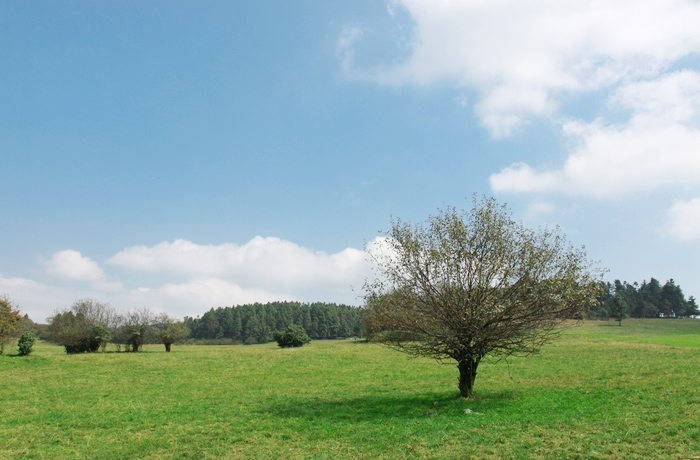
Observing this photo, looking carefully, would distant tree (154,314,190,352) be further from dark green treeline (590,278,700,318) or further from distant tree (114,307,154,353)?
dark green treeline (590,278,700,318)

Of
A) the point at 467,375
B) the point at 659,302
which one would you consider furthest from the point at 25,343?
the point at 659,302

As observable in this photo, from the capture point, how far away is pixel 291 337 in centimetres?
6769

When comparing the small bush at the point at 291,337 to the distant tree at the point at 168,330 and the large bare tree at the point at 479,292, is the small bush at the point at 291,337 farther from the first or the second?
the large bare tree at the point at 479,292

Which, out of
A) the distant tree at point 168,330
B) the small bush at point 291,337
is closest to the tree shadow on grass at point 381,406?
the small bush at point 291,337

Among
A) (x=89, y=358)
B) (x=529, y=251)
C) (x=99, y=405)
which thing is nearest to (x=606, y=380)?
(x=529, y=251)

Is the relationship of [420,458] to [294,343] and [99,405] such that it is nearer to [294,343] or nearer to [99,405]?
[99,405]

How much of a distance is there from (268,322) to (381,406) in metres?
143

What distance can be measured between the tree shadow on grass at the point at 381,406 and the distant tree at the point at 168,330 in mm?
49327

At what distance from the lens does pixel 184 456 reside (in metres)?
13.6

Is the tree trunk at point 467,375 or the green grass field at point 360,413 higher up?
the tree trunk at point 467,375

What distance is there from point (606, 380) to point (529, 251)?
38.3 feet

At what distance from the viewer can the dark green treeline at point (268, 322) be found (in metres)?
151

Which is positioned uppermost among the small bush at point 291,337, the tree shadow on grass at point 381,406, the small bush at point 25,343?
the small bush at point 25,343

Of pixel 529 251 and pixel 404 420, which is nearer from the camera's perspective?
pixel 404 420
